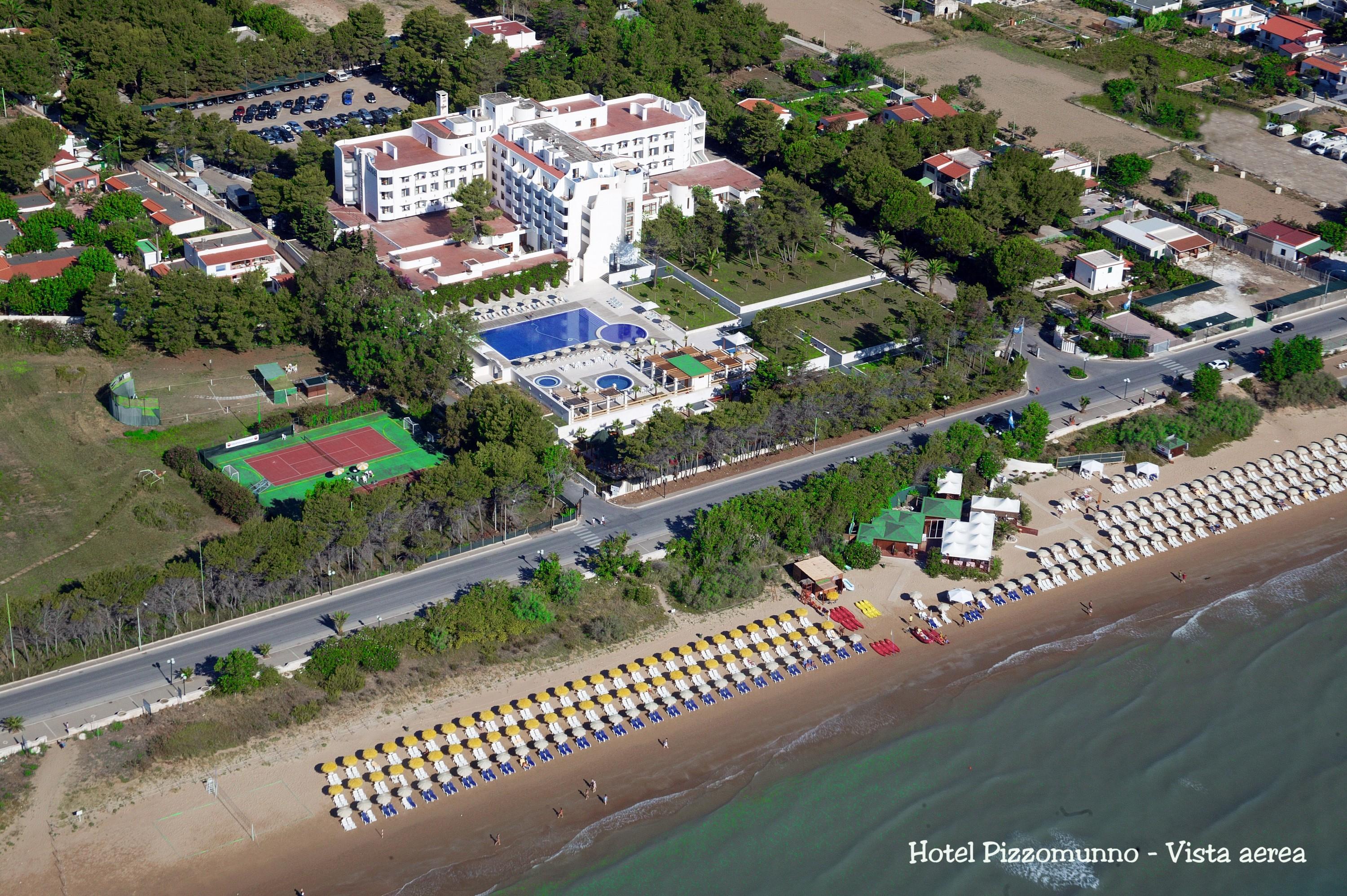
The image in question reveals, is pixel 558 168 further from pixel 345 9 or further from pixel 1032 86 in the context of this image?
pixel 1032 86

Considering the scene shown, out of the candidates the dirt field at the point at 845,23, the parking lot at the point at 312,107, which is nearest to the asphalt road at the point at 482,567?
the parking lot at the point at 312,107

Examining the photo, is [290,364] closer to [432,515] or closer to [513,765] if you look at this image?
[432,515]

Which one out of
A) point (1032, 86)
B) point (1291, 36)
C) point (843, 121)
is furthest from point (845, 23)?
point (1291, 36)

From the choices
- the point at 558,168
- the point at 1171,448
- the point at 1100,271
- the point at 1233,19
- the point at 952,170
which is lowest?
the point at 1171,448

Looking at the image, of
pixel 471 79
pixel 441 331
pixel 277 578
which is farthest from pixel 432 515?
pixel 471 79

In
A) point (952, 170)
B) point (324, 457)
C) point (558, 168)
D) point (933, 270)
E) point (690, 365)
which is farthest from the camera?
point (952, 170)

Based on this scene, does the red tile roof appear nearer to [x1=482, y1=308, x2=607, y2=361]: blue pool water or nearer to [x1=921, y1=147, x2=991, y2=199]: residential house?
[x1=921, y1=147, x2=991, y2=199]: residential house
